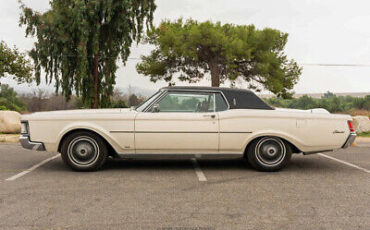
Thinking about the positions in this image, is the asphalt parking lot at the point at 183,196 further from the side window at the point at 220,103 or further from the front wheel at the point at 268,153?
the side window at the point at 220,103

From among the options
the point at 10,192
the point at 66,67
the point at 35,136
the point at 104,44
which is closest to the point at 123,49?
the point at 104,44

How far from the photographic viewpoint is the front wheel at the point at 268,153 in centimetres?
671

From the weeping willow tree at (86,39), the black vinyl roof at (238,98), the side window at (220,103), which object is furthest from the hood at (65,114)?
the weeping willow tree at (86,39)

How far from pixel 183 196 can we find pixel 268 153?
2293 mm

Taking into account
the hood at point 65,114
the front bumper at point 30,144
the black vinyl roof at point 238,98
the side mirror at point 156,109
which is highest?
the black vinyl roof at point 238,98

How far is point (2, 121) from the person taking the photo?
47.8 ft

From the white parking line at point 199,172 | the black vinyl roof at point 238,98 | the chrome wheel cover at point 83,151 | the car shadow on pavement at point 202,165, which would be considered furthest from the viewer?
the car shadow on pavement at point 202,165

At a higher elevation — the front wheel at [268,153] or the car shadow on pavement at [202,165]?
the front wheel at [268,153]

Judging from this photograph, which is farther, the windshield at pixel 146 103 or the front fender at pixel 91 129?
the windshield at pixel 146 103

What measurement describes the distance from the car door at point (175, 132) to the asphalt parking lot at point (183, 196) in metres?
0.44

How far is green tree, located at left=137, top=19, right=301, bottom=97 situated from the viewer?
36.9m

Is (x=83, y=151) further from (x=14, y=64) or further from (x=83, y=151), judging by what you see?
(x=14, y=64)

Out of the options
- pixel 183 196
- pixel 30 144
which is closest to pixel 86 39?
pixel 30 144

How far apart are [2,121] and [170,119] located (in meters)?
10.4
